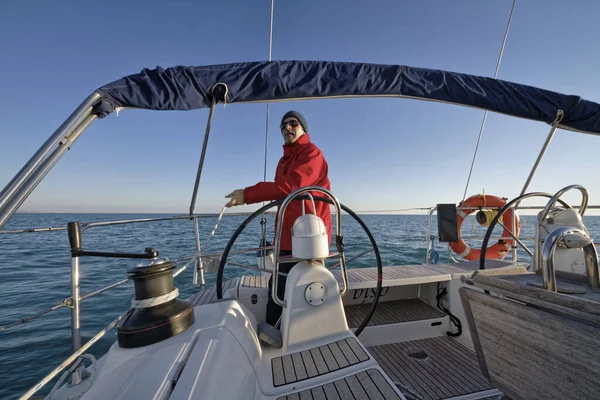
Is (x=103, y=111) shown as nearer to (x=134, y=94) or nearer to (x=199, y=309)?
(x=134, y=94)

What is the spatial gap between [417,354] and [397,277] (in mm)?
543

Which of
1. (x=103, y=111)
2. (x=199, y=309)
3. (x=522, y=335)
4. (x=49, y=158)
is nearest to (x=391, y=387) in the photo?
(x=522, y=335)

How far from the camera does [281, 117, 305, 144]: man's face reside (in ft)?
5.18

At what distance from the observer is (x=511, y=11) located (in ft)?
10.2

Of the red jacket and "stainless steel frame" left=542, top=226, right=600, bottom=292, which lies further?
the red jacket

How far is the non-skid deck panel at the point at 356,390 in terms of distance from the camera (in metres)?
0.89

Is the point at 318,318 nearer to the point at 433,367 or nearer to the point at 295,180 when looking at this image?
the point at 295,180

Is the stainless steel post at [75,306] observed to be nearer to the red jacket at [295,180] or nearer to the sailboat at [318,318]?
the sailboat at [318,318]

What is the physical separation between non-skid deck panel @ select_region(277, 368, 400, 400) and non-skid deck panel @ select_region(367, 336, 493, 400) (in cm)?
75

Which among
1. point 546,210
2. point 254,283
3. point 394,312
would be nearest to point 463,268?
point 394,312

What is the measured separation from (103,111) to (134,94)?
199mm

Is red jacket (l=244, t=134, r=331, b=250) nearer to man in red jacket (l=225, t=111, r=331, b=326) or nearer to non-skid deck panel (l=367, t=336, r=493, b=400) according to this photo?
man in red jacket (l=225, t=111, r=331, b=326)

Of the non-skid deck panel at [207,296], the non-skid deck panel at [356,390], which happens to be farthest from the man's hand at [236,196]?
the non-skid deck panel at [356,390]

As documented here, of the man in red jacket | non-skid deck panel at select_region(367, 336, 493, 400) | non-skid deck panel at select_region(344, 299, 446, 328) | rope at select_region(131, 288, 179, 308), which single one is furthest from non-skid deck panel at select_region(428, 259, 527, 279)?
rope at select_region(131, 288, 179, 308)
